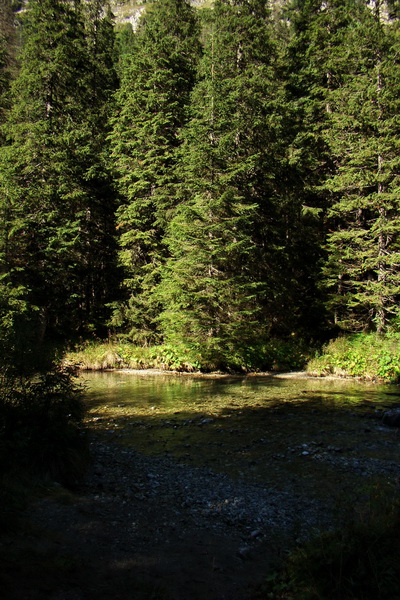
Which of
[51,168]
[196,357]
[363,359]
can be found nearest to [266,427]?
[363,359]

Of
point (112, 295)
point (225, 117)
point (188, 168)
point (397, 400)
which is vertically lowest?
point (397, 400)

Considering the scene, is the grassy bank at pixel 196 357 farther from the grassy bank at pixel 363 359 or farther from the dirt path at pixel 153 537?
the dirt path at pixel 153 537

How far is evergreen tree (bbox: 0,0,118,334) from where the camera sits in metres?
21.8

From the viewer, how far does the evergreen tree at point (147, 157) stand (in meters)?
23.6

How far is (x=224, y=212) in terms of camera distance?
19.4 meters

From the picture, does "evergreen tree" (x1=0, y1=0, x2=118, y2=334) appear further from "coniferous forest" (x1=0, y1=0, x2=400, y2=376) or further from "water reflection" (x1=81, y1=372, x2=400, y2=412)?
"water reflection" (x1=81, y1=372, x2=400, y2=412)

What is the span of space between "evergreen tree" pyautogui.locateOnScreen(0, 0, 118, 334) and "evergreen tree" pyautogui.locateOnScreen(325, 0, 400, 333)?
596 inches

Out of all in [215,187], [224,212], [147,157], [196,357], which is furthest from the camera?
[147,157]

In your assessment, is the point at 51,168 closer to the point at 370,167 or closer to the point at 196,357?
the point at 196,357

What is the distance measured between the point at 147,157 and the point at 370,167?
13164 millimetres

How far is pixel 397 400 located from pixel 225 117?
15.7 metres

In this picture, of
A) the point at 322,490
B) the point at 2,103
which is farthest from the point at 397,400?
the point at 2,103

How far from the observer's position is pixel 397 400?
42.5ft

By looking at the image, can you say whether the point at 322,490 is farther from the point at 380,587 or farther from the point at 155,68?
the point at 155,68
